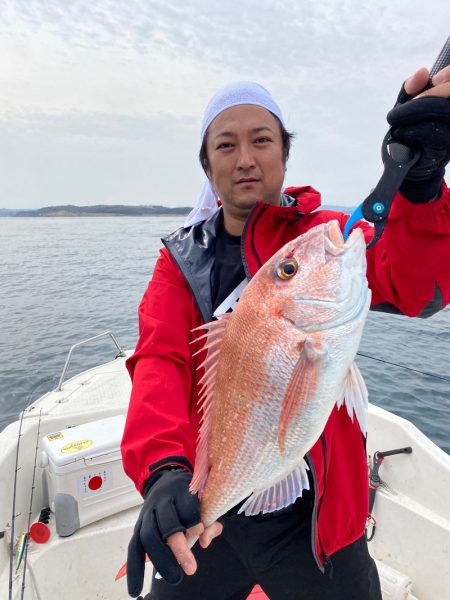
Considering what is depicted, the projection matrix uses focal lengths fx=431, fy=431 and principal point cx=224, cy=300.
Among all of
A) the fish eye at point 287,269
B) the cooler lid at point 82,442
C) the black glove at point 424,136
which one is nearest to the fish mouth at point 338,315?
the fish eye at point 287,269

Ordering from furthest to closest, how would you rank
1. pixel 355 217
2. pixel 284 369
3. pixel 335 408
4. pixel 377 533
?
pixel 377 533
pixel 335 408
pixel 355 217
pixel 284 369

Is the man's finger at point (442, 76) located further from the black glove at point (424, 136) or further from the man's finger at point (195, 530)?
the man's finger at point (195, 530)

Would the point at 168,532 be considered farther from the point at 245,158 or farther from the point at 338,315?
the point at 245,158

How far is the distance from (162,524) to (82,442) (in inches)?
98.5

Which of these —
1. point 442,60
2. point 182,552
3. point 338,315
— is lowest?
point 182,552

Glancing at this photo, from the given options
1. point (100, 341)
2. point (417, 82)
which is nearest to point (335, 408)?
point (417, 82)

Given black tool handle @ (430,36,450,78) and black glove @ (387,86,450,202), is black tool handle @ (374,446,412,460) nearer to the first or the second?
black glove @ (387,86,450,202)

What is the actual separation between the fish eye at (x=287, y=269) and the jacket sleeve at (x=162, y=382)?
80 centimetres

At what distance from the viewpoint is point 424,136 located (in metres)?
1.53

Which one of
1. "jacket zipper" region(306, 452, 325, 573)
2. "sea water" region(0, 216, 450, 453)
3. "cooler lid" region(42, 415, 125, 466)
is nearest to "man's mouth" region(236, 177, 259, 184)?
"jacket zipper" region(306, 452, 325, 573)

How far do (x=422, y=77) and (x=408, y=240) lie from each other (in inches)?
23.5

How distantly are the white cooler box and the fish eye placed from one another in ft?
9.36

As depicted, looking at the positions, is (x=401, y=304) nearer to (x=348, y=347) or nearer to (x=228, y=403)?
(x=348, y=347)

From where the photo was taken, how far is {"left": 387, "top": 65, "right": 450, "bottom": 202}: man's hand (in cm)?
148
